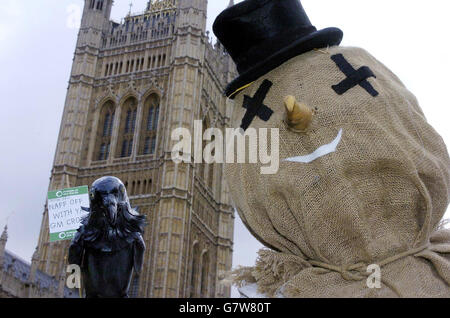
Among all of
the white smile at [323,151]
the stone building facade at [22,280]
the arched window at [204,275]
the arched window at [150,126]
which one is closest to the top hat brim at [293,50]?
the white smile at [323,151]

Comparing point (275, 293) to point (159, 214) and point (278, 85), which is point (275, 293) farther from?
point (159, 214)

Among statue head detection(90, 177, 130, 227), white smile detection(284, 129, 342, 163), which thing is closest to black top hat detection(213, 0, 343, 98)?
white smile detection(284, 129, 342, 163)

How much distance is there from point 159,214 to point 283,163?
21.8 metres

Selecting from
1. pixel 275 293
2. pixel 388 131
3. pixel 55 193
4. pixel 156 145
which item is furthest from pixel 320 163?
pixel 156 145

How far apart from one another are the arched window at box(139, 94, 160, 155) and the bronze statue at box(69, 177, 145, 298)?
75.9ft

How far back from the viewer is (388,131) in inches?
54.6

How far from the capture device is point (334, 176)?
1.35 metres

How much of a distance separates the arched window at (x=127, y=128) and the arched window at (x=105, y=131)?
1.86 feet

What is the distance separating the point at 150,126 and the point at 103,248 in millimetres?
24281

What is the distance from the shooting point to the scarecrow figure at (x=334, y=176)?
4.37 feet

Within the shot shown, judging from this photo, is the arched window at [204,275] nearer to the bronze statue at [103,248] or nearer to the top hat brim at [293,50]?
the bronze statue at [103,248]

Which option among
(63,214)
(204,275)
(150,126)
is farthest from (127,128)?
(63,214)

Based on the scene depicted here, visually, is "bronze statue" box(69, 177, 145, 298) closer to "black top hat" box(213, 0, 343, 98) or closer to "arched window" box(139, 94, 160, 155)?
"black top hat" box(213, 0, 343, 98)

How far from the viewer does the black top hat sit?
1508 millimetres
